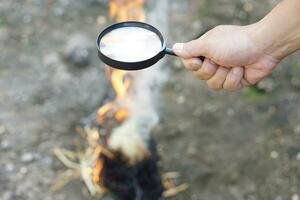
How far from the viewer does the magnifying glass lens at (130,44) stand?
206cm

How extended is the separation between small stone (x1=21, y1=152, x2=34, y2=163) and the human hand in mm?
1124

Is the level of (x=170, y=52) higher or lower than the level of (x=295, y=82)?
higher

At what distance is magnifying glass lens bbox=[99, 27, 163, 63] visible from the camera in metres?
2.06

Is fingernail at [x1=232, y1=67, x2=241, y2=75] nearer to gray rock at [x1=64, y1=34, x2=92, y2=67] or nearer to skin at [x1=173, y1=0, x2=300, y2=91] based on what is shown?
skin at [x1=173, y1=0, x2=300, y2=91]

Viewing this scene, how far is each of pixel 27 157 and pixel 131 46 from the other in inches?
40.9

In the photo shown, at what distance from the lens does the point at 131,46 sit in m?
2.12

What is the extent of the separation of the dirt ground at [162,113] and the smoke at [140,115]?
2.4 inches

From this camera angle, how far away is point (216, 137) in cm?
299

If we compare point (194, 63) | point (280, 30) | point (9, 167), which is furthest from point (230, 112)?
point (9, 167)

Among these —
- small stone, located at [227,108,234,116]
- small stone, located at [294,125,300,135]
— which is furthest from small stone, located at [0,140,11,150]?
small stone, located at [294,125,300,135]

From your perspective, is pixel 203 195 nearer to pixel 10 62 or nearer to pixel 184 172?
pixel 184 172

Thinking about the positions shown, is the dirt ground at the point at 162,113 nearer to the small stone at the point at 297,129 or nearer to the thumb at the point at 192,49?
the small stone at the point at 297,129

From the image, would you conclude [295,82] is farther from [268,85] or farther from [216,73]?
[216,73]

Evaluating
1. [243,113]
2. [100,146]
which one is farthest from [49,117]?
[243,113]
